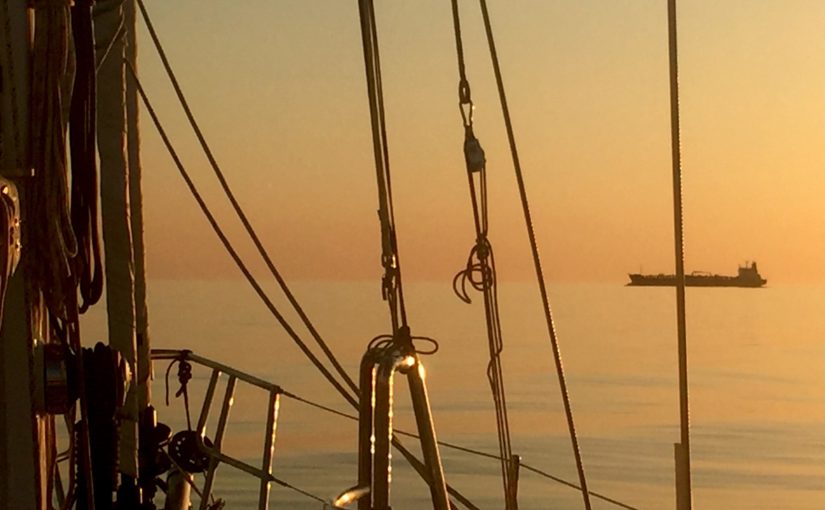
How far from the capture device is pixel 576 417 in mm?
46344

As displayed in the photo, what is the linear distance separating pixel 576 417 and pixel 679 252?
4042 centimetres

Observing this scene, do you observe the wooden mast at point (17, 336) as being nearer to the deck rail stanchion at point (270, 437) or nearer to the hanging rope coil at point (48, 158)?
the hanging rope coil at point (48, 158)

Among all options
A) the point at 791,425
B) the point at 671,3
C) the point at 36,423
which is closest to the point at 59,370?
the point at 36,423

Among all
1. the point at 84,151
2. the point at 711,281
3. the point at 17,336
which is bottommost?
the point at 17,336

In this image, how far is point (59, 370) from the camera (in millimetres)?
4164

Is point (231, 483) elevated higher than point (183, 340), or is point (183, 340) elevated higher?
point (183, 340)

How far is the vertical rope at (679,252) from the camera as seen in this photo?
600 cm

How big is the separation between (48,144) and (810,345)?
9786 centimetres

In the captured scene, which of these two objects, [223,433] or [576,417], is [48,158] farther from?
[576,417]

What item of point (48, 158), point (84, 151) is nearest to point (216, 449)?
point (84, 151)

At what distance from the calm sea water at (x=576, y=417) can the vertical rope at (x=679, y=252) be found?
59.6 feet

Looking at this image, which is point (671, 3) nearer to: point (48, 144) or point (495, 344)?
point (495, 344)

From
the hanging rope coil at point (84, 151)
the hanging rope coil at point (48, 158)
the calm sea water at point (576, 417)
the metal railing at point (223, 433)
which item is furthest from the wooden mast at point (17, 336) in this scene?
the calm sea water at point (576, 417)

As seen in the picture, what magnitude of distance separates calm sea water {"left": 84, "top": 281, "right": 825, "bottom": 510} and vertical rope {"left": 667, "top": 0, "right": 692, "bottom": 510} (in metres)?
18.2
